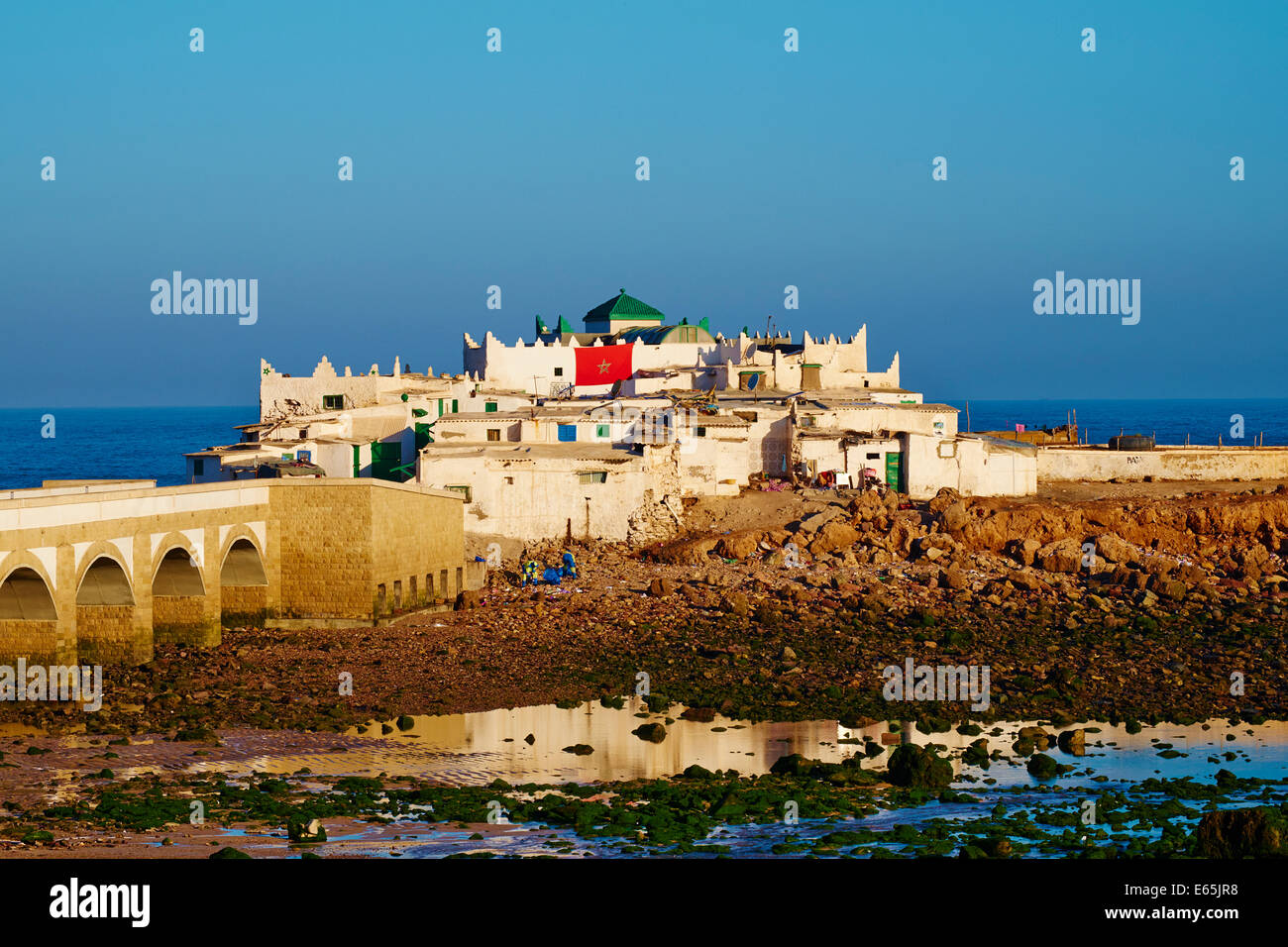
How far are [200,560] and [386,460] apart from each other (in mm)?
18631

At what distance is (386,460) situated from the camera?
2083 inches

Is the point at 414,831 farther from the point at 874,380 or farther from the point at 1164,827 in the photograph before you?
the point at 874,380

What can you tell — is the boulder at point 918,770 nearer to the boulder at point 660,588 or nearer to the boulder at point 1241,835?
the boulder at point 1241,835

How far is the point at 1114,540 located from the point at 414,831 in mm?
26344

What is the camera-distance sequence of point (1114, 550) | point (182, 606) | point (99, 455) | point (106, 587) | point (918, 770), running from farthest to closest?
1. point (99, 455)
2. point (1114, 550)
3. point (182, 606)
4. point (106, 587)
5. point (918, 770)

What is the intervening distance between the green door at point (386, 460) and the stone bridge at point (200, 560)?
39.0 feet

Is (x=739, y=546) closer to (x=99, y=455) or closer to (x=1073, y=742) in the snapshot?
(x=1073, y=742)

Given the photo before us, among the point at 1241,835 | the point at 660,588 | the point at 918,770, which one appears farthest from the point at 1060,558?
the point at 1241,835

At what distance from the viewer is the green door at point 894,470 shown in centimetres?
4853

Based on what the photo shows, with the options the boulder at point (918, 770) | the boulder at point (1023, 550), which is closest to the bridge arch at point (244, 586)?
the boulder at point (918, 770)

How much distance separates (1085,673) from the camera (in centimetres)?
3134

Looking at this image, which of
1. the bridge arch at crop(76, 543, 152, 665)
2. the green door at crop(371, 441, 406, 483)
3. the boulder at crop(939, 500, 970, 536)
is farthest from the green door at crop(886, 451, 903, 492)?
the bridge arch at crop(76, 543, 152, 665)

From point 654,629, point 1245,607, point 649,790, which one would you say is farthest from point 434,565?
point 1245,607

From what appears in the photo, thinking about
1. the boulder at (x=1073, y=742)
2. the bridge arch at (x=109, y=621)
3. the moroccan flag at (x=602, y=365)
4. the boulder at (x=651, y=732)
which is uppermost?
the moroccan flag at (x=602, y=365)
